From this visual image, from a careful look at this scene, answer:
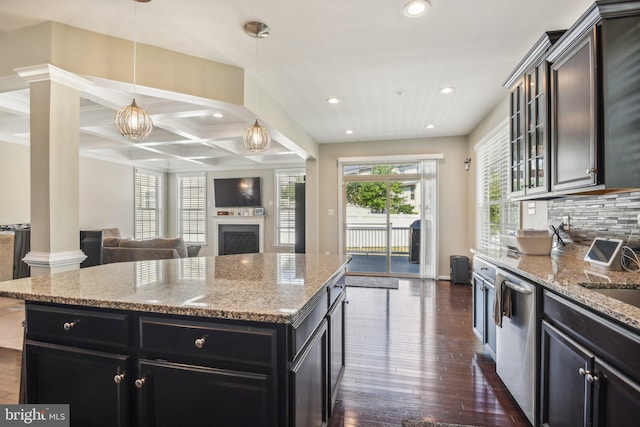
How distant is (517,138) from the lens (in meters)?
2.67

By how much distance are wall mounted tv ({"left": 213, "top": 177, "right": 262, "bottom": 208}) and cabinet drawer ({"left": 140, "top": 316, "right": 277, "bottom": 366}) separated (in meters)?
6.82

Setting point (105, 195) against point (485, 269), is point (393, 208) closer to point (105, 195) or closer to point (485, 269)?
point (485, 269)

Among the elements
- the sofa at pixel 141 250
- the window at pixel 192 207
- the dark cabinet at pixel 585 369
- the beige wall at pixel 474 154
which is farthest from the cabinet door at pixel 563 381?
the window at pixel 192 207

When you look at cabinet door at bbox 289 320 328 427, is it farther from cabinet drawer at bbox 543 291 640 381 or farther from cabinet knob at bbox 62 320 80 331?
cabinet drawer at bbox 543 291 640 381

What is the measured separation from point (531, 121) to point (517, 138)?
0.98 feet

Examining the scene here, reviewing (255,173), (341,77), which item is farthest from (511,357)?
(255,173)

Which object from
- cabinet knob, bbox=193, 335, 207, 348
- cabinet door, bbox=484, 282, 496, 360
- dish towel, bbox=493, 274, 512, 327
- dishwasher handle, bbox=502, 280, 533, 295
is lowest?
cabinet door, bbox=484, 282, 496, 360

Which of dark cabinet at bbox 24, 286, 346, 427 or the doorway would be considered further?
the doorway

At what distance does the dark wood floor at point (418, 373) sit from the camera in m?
1.91

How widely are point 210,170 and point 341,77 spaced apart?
5.96 m

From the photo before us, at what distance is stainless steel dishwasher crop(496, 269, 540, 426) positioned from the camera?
5.53 feet

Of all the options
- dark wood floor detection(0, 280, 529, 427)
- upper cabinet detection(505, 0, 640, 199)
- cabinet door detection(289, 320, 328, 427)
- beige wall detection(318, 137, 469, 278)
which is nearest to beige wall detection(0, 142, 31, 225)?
dark wood floor detection(0, 280, 529, 427)

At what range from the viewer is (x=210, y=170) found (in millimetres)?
8242

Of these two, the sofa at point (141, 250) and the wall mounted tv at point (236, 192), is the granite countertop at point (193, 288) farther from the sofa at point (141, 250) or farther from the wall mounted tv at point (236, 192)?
the wall mounted tv at point (236, 192)
